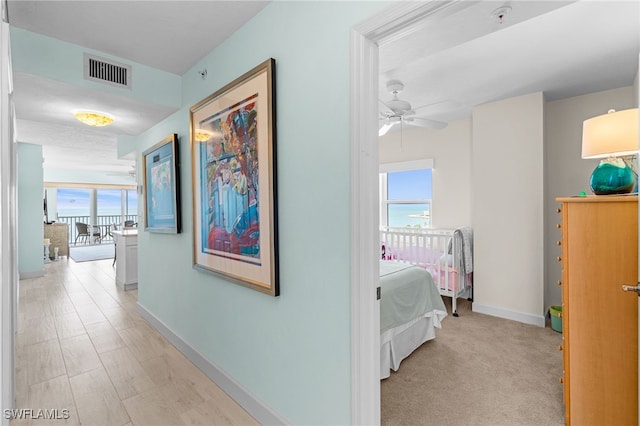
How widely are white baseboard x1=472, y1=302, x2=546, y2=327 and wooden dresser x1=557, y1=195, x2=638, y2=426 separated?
177 cm

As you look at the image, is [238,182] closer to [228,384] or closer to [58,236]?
[228,384]

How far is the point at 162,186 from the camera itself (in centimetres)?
290

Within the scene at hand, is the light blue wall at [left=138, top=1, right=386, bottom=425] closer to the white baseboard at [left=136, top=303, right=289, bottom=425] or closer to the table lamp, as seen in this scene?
the white baseboard at [left=136, top=303, right=289, bottom=425]

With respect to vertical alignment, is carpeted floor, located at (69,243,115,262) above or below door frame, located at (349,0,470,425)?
below

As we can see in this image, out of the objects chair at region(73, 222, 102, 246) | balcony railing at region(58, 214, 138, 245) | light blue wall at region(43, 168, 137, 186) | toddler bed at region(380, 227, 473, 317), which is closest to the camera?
toddler bed at region(380, 227, 473, 317)

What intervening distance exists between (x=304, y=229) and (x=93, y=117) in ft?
7.65

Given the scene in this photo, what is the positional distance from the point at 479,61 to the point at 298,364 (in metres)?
2.71

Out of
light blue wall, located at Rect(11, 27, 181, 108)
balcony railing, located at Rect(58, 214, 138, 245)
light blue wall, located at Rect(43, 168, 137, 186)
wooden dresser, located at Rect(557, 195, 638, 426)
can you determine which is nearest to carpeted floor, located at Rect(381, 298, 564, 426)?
wooden dresser, located at Rect(557, 195, 638, 426)

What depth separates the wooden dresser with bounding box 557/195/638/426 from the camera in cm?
151

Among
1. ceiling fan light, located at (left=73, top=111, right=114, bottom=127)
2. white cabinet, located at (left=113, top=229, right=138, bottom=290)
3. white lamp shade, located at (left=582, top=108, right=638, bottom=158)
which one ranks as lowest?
white cabinet, located at (left=113, top=229, right=138, bottom=290)

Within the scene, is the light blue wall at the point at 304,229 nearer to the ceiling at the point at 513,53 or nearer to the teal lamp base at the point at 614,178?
the ceiling at the point at 513,53

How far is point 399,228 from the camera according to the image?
5.00 m

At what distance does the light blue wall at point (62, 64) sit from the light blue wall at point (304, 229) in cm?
75

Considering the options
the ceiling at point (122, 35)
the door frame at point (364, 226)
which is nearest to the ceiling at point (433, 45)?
the ceiling at point (122, 35)
